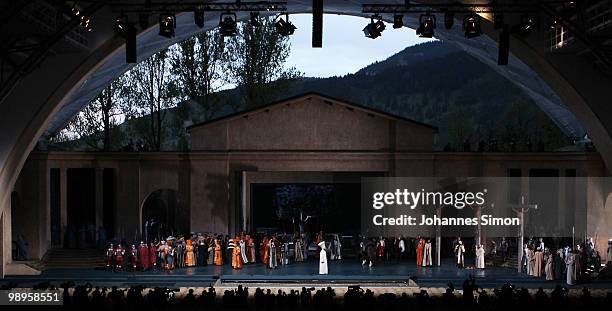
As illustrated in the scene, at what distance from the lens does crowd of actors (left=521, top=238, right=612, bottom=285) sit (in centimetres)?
2378

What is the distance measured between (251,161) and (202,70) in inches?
661

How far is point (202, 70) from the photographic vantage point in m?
46.0

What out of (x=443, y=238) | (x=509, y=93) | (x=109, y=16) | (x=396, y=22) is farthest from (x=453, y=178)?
(x=509, y=93)

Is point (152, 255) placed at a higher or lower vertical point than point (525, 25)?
lower

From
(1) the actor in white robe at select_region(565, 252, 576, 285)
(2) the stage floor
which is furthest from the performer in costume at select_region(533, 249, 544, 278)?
(1) the actor in white robe at select_region(565, 252, 576, 285)

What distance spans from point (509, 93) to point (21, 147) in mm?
60990

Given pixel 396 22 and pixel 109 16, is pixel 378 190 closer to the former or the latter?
pixel 396 22

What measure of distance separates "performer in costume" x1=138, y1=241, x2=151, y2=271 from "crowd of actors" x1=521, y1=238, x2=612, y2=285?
43.4 ft

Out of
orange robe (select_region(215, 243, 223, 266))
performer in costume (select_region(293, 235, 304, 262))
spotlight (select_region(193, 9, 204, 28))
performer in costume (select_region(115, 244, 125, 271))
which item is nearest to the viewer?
spotlight (select_region(193, 9, 204, 28))

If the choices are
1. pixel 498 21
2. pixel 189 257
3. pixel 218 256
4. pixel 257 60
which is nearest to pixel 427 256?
A: pixel 218 256

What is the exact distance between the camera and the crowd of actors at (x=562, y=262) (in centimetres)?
2378

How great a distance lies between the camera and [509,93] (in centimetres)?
7600

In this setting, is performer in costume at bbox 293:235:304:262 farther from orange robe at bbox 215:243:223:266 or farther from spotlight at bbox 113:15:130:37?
spotlight at bbox 113:15:130:37

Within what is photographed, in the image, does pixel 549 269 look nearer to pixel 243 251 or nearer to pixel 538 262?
pixel 538 262
